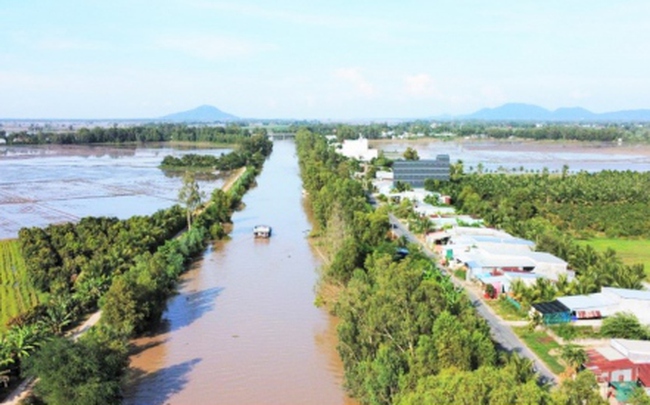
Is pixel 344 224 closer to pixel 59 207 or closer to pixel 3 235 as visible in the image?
pixel 3 235

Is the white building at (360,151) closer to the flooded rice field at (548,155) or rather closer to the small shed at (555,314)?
the flooded rice field at (548,155)

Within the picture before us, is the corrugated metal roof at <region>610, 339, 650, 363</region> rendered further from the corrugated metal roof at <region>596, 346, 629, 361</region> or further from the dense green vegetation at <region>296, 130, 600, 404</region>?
the dense green vegetation at <region>296, 130, 600, 404</region>

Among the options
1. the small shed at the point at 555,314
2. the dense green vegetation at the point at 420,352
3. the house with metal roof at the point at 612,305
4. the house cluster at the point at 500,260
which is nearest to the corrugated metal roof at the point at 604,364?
the dense green vegetation at the point at 420,352

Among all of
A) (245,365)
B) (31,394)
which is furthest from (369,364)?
(31,394)

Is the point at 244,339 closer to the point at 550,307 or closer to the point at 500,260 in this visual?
the point at 550,307

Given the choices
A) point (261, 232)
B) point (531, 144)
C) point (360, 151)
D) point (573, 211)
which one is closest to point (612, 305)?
point (261, 232)

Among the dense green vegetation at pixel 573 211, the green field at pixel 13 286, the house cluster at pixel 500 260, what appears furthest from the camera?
the dense green vegetation at pixel 573 211

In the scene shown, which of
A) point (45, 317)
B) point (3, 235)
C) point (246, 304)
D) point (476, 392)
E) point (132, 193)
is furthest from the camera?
point (132, 193)
